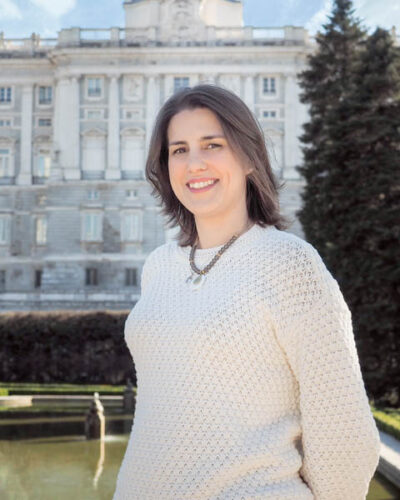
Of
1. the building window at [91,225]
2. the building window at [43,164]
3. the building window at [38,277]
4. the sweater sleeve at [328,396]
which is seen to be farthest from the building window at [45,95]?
the sweater sleeve at [328,396]

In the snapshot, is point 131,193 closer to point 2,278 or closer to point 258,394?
point 2,278

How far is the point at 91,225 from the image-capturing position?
42.7 metres

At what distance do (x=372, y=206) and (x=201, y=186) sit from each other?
50.4 ft

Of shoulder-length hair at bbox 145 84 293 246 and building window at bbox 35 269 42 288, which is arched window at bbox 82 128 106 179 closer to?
building window at bbox 35 269 42 288

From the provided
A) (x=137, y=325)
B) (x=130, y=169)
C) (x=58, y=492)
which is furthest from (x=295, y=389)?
(x=130, y=169)

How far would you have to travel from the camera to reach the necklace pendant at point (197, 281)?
256 centimetres

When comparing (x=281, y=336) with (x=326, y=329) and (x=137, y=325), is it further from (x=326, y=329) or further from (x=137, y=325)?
(x=137, y=325)

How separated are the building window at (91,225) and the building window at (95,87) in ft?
22.6

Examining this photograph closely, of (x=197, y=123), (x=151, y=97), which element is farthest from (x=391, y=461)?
(x=151, y=97)

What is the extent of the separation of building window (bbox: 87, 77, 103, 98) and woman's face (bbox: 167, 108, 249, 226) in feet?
140

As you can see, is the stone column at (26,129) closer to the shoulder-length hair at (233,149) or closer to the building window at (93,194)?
the building window at (93,194)

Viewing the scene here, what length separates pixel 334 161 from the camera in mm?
18672

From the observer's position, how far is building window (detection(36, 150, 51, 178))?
45656 millimetres

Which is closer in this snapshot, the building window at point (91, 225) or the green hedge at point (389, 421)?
the green hedge at point (389, 421)
